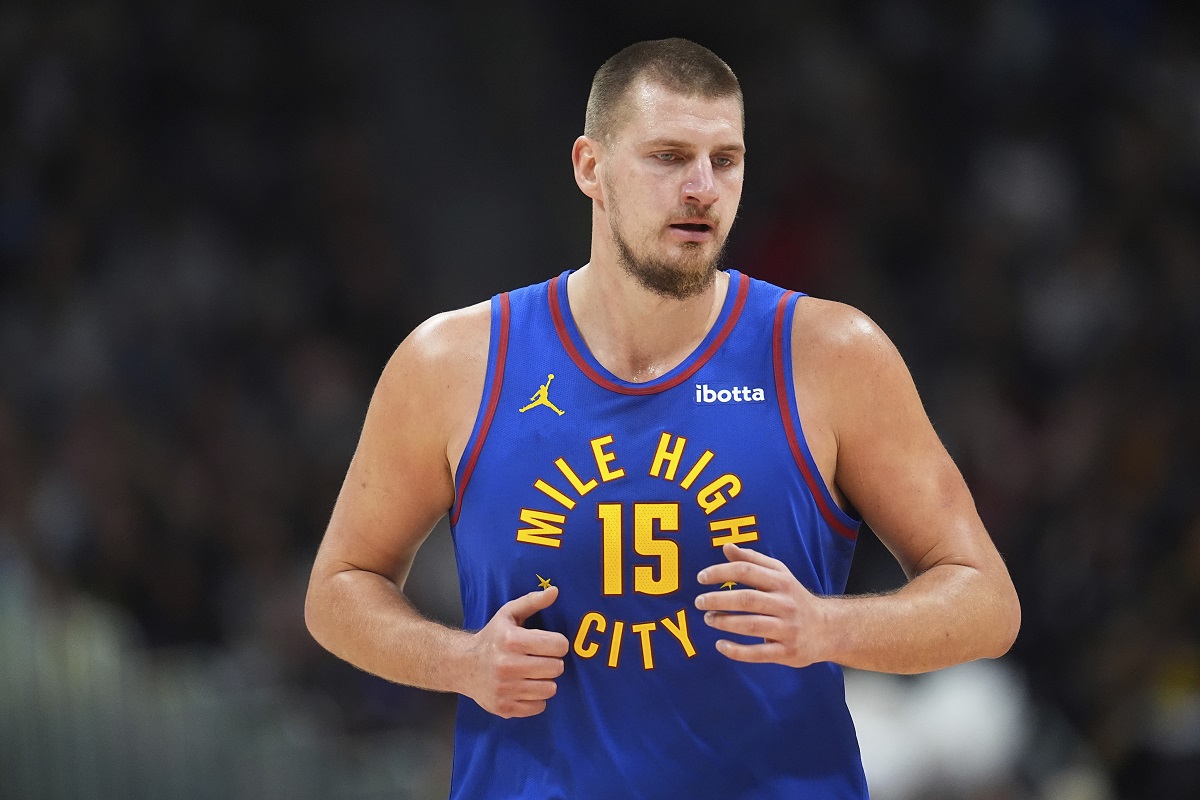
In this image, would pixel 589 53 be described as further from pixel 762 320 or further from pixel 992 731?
pixel 762 320

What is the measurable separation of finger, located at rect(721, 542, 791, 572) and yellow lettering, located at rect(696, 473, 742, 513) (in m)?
0.25

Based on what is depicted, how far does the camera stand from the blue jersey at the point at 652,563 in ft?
11.9

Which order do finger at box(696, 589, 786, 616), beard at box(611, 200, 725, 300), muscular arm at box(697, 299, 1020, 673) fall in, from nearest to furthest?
finger at box(696, 589, 786, 616) < muscular arm at box(697, 299, 1020, 673) < beard at box(611, 200, 725, 300)

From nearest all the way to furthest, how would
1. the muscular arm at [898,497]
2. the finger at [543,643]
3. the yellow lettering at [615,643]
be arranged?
the finger at [543,643] < the muscular arm at [898,497] < the yellow lettering at [615,643]

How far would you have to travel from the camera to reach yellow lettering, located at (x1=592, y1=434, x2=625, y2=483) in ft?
12.1

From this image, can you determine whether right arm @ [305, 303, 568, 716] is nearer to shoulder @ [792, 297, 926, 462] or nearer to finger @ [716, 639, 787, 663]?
finger @ [716, 639, 787, 663]

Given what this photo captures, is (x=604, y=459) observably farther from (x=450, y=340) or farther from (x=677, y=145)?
(x=677, y=145)

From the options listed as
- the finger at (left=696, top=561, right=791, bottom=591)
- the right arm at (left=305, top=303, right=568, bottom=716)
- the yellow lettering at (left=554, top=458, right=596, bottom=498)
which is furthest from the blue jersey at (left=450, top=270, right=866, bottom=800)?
the finger at (left=696, top=561, right=791, bottom=591)

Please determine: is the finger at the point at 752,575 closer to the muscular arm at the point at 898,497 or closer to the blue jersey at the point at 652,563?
the muscular arm at the point at 898,497

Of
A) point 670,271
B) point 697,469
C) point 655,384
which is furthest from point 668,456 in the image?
point 670,271

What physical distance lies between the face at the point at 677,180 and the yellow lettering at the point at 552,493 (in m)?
0.55

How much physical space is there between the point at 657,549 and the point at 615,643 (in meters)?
0.23

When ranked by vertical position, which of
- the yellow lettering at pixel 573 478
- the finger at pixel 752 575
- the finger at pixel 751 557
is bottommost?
the finger at pixel 752 575

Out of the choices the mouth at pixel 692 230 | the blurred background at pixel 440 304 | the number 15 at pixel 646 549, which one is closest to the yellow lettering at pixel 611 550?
the number 15 at pixel 646 549
